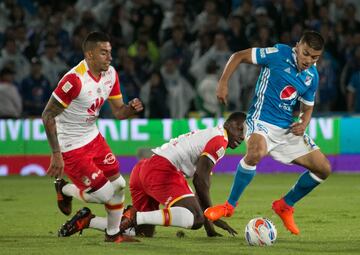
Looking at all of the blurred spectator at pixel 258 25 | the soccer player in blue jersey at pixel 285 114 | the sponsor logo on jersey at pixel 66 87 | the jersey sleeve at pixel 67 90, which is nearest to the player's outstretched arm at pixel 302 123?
the soccer player in blue jersey at pixel 285 114

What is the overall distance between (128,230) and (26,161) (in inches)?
349

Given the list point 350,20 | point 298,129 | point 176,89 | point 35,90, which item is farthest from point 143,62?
point 298,129

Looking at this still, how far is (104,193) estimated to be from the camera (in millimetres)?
9742

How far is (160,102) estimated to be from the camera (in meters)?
19.8

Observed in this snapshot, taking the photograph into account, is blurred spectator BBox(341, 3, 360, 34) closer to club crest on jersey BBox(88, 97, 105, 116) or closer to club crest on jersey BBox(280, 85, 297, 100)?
club crest on jersey BBox(280, 85, 297, 100)

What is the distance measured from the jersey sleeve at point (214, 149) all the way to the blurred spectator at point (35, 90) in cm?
949

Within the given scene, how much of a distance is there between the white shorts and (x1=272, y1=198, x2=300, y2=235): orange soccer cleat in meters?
0.48

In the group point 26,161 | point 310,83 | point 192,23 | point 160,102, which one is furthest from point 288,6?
point 310,83

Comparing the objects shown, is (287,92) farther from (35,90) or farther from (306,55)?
(35,90)

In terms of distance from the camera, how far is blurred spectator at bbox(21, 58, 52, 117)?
1936cm

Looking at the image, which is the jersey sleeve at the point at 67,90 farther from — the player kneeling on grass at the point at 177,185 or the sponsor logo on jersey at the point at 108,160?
the player kneeling on grass at the point at 177,185

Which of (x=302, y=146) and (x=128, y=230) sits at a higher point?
(x=302, y=146)

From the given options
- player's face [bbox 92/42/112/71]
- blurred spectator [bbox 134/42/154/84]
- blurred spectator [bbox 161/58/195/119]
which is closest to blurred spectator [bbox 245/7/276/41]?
blurred spectator [bbox 161/58/195/119]

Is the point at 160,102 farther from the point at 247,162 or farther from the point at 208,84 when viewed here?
the point at 247,162
